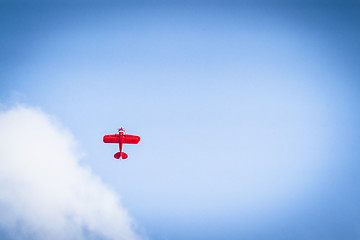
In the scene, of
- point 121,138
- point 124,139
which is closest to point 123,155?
point 124,139

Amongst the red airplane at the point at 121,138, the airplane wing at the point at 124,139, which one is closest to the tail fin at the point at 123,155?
the red airplane at the point at 121,138

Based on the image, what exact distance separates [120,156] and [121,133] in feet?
9.56

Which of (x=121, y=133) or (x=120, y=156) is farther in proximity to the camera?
(x=120, y=156)

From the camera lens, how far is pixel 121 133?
733 inches

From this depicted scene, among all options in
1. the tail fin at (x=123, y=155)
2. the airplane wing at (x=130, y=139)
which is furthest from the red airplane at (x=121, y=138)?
the tail fin at (x=123, y=155)

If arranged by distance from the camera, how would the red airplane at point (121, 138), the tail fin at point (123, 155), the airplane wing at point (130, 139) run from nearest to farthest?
the red airplane at point (121, 138) → the airplane wing at point (130, 139) → the tail fin at point (123, 155)

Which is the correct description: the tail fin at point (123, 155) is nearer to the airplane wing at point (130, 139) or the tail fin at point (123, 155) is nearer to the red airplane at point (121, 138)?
the red airplane at point (121, 138)

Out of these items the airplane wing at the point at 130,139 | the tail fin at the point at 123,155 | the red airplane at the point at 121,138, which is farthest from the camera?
the tail fin at the point at 123,155

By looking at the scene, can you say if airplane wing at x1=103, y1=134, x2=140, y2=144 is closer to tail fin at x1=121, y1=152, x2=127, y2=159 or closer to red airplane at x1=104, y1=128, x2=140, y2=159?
red airplane at x1=104, y1=128, x2=140, y2=159

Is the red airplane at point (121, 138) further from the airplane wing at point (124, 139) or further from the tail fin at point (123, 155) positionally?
the tail fin at point (123, 155)

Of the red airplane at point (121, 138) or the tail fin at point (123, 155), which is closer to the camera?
the red airplane at point (121, 138)

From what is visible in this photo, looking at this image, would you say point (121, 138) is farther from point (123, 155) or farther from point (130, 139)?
point (123, 155)

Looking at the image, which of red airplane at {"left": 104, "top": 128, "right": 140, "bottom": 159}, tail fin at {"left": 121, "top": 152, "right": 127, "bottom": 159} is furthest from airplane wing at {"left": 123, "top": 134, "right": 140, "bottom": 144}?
tail fin at {"left": 121, "top": 152, "right": 127, "bottom": 159}

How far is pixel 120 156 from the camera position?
2072cm
